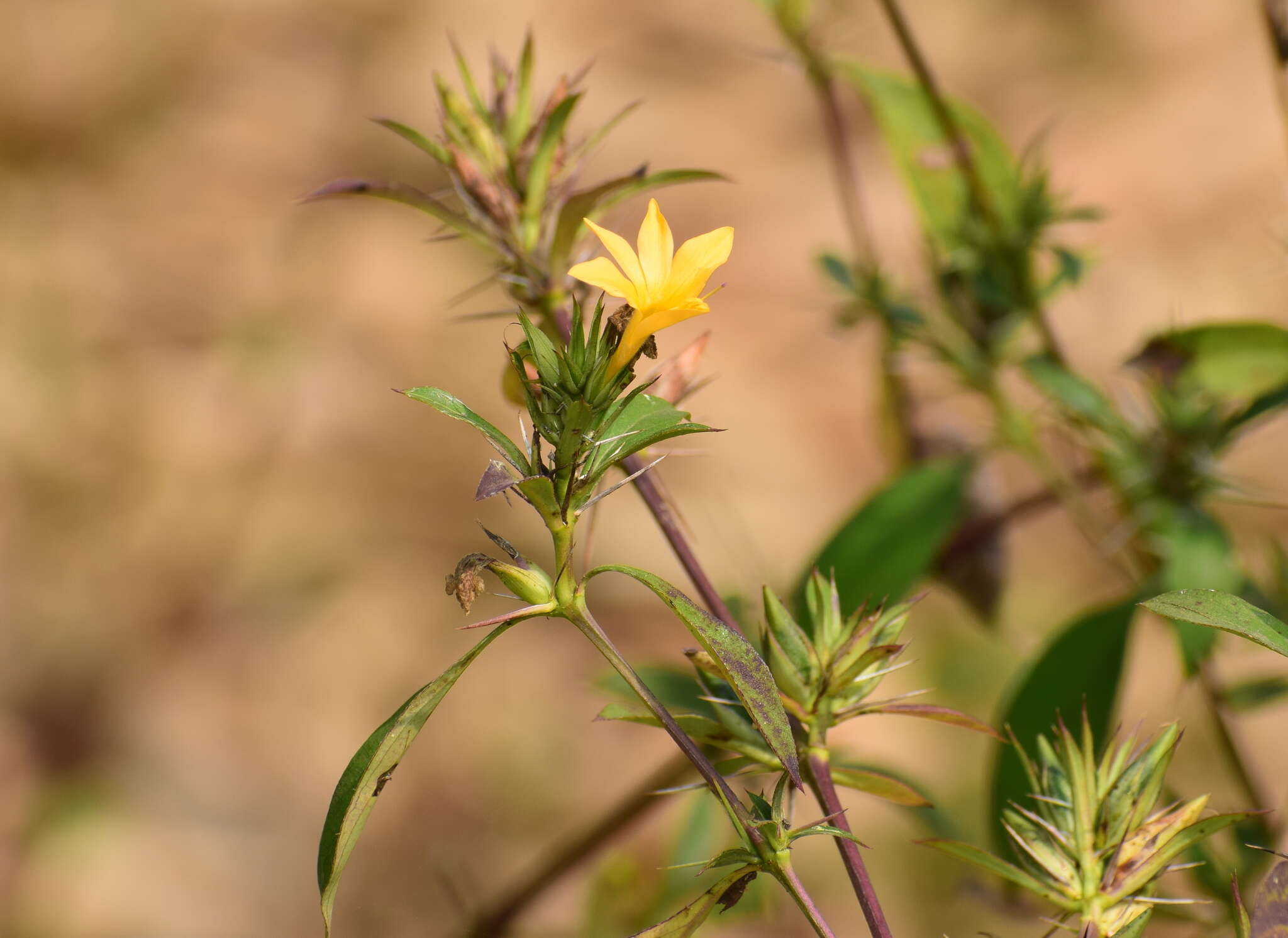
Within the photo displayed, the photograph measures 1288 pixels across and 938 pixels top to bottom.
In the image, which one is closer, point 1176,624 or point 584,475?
point 584,475

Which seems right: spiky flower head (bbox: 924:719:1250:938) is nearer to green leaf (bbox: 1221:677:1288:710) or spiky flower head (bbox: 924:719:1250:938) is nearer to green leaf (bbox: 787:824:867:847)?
green leaf (bbox: 787:824:867:847)

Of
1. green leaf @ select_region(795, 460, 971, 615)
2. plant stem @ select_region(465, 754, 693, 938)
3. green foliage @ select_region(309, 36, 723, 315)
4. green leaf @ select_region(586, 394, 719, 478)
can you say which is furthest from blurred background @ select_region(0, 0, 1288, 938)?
green leaf @ select_region(586, 394, 719, 478)

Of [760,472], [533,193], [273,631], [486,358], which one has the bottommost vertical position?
[760,472]

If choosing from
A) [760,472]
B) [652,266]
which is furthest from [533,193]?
[760,472]

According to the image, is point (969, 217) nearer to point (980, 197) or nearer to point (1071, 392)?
point (980, 197)

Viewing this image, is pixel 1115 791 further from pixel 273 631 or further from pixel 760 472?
pixel 273 631

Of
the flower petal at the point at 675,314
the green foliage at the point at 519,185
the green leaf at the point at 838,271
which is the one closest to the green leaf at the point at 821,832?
the flower petal at the point at 675,314

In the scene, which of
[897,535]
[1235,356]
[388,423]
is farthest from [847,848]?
[388,423]
